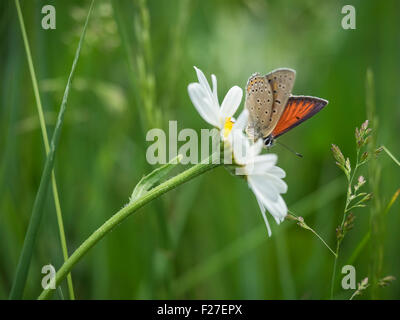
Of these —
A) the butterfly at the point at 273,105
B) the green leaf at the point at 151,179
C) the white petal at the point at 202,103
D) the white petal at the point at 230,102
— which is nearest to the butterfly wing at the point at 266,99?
the butterfly at the point at 273,105

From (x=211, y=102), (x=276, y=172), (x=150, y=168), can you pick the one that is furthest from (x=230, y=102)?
(x=150, y=168)

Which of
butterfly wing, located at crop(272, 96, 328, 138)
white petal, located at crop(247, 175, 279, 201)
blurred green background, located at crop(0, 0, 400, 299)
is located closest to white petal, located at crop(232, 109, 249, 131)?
white petal, located at crop(247, 175, 279, 201)

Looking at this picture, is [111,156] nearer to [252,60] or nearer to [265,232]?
[265,232]

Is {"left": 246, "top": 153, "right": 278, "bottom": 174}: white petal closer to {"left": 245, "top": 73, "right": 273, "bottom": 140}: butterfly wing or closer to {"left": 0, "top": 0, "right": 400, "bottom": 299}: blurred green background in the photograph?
{"left": 245, "top": 73, "right": 273, "bottom": 140}: butterfly wing

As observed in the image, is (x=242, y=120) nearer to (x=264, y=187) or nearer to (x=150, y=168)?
(x=264, y=187)

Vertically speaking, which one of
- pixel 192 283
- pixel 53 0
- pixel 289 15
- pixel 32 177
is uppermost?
pixel 289 15
